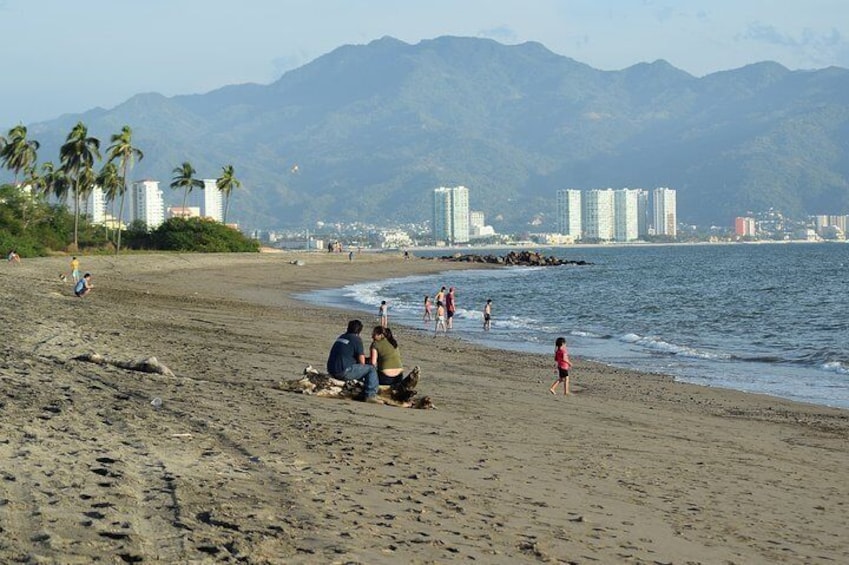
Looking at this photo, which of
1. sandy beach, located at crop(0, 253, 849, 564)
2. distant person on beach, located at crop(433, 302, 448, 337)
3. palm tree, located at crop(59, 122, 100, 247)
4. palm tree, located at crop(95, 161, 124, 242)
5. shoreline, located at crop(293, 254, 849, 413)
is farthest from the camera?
palm tree, located at crop(95, 161, 124, 242)

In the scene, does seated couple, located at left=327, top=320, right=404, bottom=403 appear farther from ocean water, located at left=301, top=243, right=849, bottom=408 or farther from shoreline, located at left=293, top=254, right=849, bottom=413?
ocean water, located at left=301, top=243, right=849, bottom=408

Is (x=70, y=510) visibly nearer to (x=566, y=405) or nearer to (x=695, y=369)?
(x=566, y=405)

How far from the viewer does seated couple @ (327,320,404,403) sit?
44.2 feet

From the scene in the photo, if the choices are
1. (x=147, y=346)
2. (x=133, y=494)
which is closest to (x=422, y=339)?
(x=147, y=346)

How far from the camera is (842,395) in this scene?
721 inches

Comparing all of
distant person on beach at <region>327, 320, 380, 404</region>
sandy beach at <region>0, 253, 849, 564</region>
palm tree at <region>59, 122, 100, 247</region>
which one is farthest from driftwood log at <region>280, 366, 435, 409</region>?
palm tree at <region>59, 122, 100, 247</region>

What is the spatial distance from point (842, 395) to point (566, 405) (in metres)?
6.00

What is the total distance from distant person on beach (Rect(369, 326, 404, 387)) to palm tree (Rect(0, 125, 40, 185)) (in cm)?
7427

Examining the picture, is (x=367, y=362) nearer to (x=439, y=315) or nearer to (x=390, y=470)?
(x=390, y=470)

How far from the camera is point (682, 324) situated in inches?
1399

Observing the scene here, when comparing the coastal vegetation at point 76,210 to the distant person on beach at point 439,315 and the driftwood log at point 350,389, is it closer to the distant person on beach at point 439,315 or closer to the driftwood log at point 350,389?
the distant person on beach at point 439,315

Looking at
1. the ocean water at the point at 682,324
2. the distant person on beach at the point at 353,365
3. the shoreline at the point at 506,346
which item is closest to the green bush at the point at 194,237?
the ocean water at the point at 682,324

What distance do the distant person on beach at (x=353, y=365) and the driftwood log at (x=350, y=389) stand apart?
0.29 feet

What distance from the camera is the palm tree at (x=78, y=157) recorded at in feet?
256
